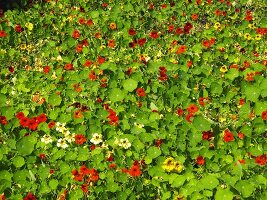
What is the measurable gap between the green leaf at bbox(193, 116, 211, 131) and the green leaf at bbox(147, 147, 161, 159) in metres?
0.48

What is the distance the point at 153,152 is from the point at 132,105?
0.69m

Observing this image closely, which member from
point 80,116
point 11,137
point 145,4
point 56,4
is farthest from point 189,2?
point 11,137

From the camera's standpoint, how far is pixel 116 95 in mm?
4016

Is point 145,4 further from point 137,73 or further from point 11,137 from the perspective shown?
point 11,137

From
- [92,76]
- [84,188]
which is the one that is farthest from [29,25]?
[84,188]

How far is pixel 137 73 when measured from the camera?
4227 mm

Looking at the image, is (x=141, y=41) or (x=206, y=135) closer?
(x=206, y=135)

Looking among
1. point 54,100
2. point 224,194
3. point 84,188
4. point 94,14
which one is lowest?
point 84,188

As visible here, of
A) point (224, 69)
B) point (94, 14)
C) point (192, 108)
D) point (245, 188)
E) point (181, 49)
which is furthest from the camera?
point (94, 14)

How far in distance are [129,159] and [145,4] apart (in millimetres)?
3682

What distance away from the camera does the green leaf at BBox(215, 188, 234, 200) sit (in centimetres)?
294

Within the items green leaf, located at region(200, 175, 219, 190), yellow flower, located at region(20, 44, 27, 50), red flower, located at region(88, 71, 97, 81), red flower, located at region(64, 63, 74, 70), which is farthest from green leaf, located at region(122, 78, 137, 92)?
yellow flower, located at region(20, 44, 27, 50)

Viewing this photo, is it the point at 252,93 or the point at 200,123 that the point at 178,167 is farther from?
the point at 252,93

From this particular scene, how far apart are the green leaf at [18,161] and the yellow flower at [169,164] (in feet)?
3.97
